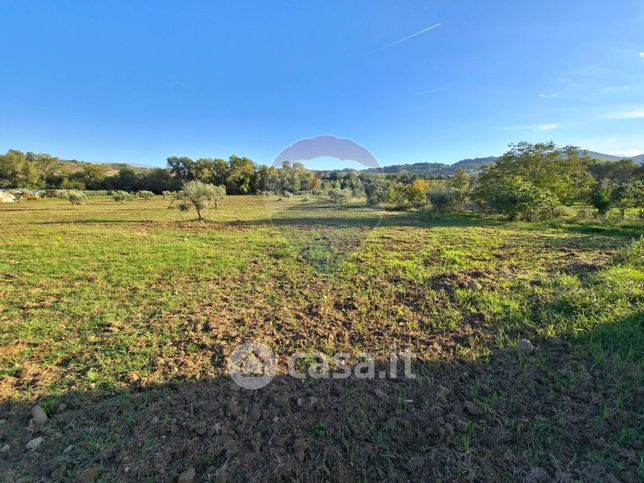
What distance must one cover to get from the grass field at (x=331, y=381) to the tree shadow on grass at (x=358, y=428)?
1 centimetres

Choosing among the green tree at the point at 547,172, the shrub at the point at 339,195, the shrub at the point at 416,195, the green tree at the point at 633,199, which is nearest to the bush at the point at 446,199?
the green tree at the point at 547,172

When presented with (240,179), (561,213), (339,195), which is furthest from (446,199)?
(240,179)

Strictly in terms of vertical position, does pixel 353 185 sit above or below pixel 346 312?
above

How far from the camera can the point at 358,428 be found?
2156 millimetres

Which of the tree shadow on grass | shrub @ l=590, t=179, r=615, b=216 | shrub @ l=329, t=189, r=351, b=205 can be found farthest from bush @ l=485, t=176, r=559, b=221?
the tree shadow on grass

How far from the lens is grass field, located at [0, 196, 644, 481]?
1.90m

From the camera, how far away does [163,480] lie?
5.87 ft

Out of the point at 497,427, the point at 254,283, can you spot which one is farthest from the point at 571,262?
the point at 254,283

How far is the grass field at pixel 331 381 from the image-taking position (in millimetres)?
1904

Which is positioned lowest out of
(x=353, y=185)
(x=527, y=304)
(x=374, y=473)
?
(x=374, y=473)

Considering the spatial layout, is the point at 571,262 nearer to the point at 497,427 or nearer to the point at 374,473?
the point at 497,427

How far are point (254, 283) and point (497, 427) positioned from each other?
4.82 metres

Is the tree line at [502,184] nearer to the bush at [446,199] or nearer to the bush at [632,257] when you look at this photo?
the bush at [446,199]

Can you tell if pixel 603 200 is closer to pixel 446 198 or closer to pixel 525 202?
pixel 525 202
